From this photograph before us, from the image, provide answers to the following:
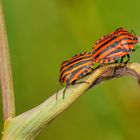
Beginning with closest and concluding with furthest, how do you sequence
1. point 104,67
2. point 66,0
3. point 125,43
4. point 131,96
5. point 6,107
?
point 6,107, point 104,67, point 125,43, point 131,96, point 66,0

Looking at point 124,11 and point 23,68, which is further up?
point 124,11

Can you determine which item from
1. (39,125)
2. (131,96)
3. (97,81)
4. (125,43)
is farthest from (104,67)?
(131,96)

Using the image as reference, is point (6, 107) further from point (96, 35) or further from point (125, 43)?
point (96, 35)

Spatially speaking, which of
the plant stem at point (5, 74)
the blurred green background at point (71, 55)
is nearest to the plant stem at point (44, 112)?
the plant stem at point (5, 74)

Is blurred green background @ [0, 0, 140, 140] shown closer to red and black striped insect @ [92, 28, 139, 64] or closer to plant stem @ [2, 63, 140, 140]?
red and black striped insect @ [92, 28, 139, 64]

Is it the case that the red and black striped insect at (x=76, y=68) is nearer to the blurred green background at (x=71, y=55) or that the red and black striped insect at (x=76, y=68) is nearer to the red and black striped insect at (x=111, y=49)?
the red and black striped insect at (x=111, y=49)

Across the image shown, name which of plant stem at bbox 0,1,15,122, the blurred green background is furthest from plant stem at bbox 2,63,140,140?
the blurred green background
